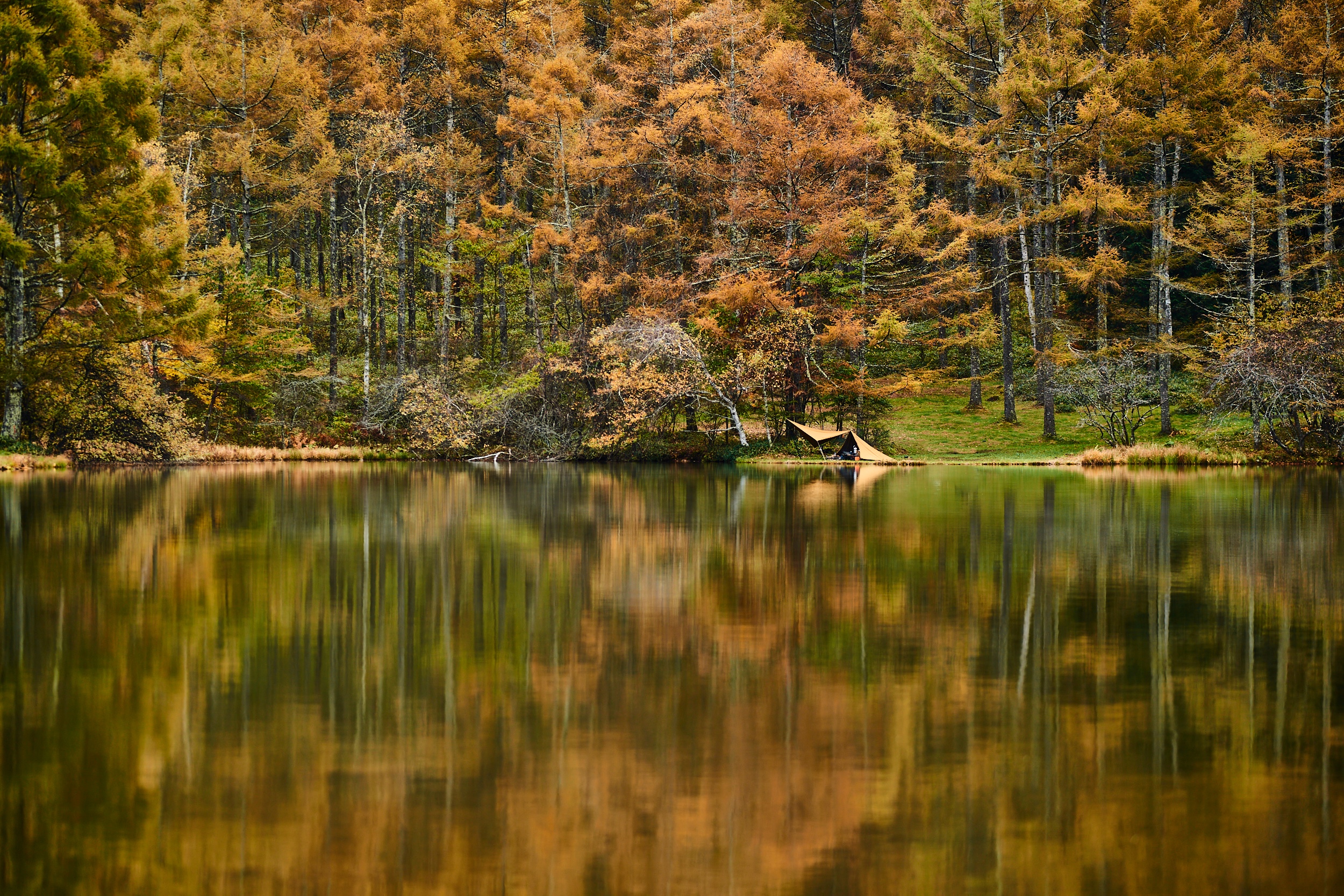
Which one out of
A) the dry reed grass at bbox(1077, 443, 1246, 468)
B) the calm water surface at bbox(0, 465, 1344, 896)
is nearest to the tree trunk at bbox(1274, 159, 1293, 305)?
the dry reed grass at bbox(1077, 443, 1246, 468)

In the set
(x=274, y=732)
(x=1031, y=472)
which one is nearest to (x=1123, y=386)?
(x=1031, y=472)

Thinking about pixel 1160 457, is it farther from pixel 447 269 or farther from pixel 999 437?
pixel 447 269

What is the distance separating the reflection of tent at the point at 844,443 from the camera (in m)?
33.6

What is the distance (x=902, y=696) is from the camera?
16.6 feet

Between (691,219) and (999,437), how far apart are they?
13.4 m

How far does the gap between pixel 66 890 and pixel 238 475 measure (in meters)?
25.0

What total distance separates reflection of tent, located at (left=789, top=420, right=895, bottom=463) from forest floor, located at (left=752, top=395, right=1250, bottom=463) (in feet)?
1.59

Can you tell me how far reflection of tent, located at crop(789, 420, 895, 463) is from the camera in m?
33.6

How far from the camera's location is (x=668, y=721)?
4.61m

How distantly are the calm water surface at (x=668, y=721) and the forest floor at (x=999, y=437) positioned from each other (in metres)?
23.5

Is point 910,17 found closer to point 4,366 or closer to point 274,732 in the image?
point 4,366

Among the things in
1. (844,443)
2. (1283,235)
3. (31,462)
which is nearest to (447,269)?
(844,443)

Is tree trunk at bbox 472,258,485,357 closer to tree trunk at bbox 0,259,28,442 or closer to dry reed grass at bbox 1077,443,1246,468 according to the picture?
tree trunk at bbox 0,259,28,442

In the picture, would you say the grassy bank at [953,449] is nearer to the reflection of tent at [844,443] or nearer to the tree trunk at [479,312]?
the reflection of tent at [844,443]
